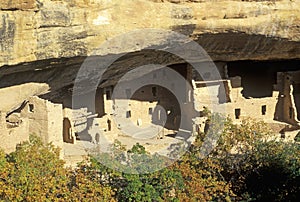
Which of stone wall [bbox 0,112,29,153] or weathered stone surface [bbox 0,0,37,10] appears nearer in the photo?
weathered stone surface [bbox 0,0,37,10]

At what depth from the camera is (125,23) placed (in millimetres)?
11133

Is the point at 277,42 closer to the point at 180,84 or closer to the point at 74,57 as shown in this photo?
the point at 180,84

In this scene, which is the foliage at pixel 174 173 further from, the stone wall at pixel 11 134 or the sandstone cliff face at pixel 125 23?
the sandstone cliff face at pixel 125 23

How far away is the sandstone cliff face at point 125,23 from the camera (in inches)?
398

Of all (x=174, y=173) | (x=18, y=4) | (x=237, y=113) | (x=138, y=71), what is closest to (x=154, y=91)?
(x=237, y=113)

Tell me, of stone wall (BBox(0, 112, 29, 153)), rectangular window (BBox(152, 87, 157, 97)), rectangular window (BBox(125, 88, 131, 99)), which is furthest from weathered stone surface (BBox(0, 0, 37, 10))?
rectangular window (BBox(152, 87, 157, 97))

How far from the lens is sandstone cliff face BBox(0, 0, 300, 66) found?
10.1 metres

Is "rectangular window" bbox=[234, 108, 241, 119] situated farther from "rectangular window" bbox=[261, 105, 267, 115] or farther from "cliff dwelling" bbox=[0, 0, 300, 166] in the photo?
"rectangular window" bbox=[261, 105, 267, 115]

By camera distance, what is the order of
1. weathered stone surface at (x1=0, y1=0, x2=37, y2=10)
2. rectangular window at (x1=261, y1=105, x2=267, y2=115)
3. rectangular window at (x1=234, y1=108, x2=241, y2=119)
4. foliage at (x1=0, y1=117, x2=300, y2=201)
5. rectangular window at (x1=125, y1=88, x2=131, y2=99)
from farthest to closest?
rectangular window at (x1=261, y1=105, x2=267, y2=115), rectangular window at (x1=125, y1=88, x2=131, y2=99), rectangular window at (x1=234, y1=108, x2=241, y2=119), foliage at (x1=0, y1=117, x2=300, y2=201), weathered stone surface at (x1=0, y1=0, x2=37, y2=10)

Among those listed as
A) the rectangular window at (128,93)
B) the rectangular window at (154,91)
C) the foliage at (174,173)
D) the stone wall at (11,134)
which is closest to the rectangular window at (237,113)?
the foliage at (174,173)

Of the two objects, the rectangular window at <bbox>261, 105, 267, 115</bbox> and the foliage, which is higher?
the rectangular window at <bbox>261, 105, 267, 115</bbox>

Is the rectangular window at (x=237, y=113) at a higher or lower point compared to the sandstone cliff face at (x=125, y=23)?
lower

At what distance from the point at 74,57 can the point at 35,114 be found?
270 centimetres

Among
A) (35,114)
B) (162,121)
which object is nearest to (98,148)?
(35,114)
